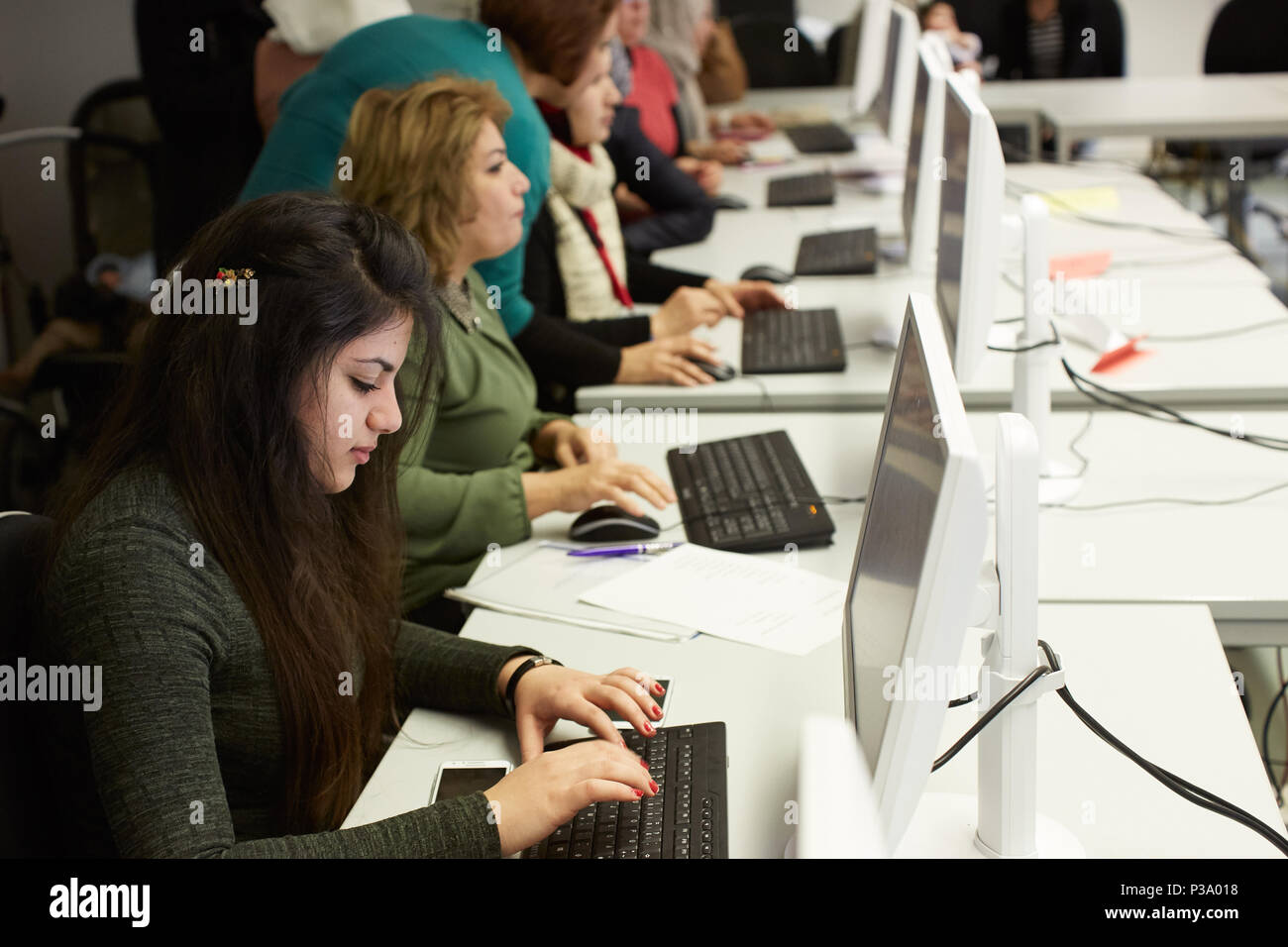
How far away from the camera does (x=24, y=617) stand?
104 centimetres

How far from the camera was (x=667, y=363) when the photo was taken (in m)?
2.07

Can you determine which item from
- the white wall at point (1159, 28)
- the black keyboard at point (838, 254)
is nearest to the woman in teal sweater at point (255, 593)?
the black keyboard at point (838, 254)

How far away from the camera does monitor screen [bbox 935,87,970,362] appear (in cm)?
146

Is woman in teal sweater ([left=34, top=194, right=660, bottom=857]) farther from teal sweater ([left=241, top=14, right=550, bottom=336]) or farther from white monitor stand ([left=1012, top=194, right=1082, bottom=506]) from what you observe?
teal sweater ([left=241, top=14, right=550, bottom=336])

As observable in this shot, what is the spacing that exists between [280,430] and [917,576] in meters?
0.57

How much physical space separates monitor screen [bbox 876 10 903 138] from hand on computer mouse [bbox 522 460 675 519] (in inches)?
71.3

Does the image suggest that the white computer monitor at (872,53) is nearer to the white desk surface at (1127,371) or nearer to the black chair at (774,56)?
the white desk surface at (1127,371)

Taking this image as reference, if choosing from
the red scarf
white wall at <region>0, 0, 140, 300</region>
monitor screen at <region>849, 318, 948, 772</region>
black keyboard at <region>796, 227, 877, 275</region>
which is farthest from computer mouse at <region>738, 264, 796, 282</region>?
white wall at <region>0, 0, 140, 300</region>

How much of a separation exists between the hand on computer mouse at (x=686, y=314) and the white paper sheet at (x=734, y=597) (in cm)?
87

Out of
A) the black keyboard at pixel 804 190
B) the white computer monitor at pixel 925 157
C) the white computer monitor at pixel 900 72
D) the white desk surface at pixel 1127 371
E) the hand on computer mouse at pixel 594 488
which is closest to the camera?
the hand on computer mouse at pixel 594 488

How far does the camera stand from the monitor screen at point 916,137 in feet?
6.93

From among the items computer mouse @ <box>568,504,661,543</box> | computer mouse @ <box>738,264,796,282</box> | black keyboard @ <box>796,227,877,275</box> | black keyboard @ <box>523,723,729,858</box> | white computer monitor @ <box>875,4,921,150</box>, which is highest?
white computer monitor @ <box>875,4,921,150</box>

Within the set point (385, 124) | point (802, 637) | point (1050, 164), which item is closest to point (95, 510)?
point (802, 637)
